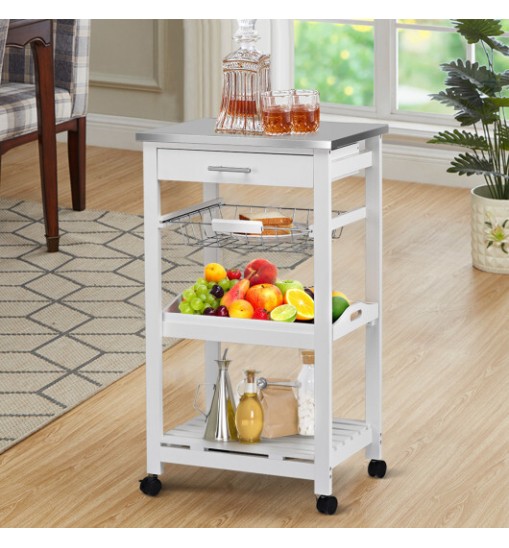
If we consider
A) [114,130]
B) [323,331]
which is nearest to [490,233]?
→ [323,331]

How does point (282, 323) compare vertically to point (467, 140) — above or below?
below

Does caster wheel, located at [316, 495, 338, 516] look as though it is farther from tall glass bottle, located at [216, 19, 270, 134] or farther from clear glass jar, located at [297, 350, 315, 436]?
tall glass bottle, located at [216, 19, 270, 134]

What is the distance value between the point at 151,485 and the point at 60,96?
2550 mm

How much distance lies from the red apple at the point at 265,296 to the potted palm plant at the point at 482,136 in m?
1.74

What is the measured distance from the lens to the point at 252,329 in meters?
2.38

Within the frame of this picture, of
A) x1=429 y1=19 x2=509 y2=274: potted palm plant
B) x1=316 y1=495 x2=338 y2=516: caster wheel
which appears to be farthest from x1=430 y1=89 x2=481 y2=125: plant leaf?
x1=316 y1=495 x2=338 y2=516: caster wheel

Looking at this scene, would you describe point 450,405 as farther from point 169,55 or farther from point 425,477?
point 169,55

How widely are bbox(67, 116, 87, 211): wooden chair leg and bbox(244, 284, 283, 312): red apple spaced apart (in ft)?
8.57

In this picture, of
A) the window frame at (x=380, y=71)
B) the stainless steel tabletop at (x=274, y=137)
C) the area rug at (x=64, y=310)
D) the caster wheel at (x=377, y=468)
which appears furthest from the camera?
the window frame at (x=380, y=71)

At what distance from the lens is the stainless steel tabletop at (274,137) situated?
2260 millimetres

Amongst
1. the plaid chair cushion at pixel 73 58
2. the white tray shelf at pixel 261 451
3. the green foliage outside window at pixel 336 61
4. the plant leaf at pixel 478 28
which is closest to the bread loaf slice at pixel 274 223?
the white tray shelf at pixel 261 451

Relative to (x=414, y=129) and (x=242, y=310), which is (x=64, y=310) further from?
(x=414, y=129)

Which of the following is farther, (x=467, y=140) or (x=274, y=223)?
(x=467, y=140)

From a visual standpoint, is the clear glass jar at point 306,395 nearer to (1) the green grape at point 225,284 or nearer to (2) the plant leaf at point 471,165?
(1) the green grape at point 225,284
